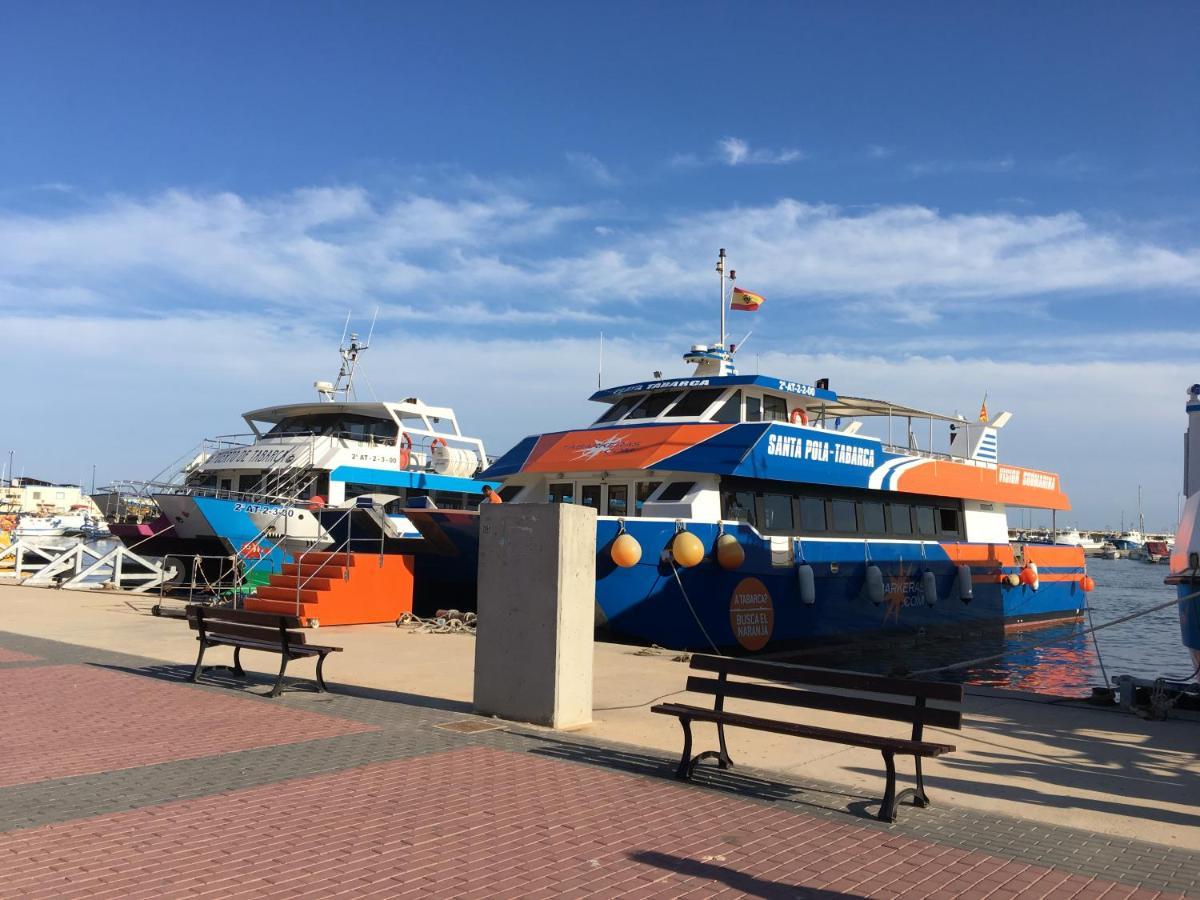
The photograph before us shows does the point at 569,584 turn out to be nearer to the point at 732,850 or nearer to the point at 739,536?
the point at 732,850

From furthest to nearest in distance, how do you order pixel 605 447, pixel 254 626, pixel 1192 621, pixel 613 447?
pixel 605 447
pixel 613 447
pixel 1192 621
pixel 254 626

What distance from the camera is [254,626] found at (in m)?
9.99

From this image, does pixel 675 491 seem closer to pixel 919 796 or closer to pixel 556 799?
pixel 919 796

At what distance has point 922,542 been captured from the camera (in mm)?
19906

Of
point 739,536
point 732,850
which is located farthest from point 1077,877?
point 739,536

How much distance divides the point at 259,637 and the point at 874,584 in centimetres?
1171

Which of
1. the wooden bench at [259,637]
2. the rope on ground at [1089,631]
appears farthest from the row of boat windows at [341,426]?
the wooden bench at [259,637]

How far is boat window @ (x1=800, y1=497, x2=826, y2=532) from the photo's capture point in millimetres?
17266

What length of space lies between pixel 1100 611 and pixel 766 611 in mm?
27601

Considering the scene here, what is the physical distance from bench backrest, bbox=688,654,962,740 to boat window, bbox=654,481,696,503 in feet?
27.5

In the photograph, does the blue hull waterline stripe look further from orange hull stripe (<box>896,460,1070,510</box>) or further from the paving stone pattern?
the paving stone pattern

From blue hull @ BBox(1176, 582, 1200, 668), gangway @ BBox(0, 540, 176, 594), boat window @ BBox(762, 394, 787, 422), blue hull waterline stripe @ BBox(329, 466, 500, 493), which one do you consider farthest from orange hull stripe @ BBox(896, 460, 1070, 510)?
gangway @ BBox(0, 540, 176, 594)

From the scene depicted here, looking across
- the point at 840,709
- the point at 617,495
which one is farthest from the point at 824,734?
the point at 617,495

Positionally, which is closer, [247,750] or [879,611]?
[247,750]
